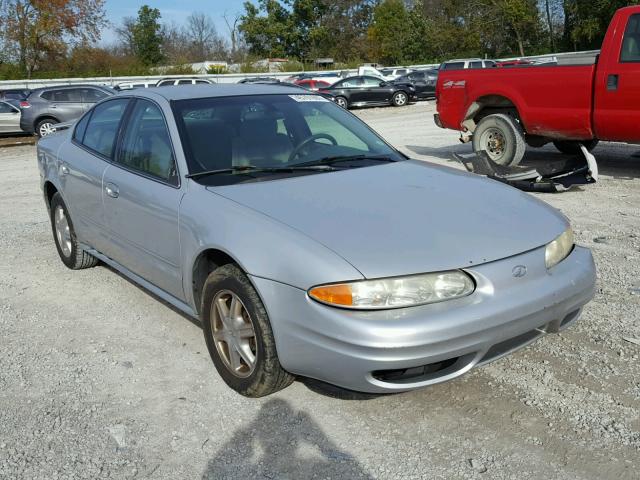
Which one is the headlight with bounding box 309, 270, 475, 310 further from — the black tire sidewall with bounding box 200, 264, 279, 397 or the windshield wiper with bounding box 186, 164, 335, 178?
Result: the windshield wiper with bounding box 186, 164, 335, 178

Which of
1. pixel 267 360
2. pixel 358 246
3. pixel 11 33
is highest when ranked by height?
pixel 11 33

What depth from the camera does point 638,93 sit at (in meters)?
7.82

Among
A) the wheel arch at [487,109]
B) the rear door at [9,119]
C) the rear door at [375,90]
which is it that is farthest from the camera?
the rear door at [375,90]

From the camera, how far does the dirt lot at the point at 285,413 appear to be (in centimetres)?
279

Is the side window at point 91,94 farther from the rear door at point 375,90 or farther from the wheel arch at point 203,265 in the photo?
the wheel arch at point 203,265

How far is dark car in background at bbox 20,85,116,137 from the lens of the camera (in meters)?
19.1

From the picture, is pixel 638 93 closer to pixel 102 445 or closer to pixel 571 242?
pixel 571 242

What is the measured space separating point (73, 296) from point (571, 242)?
11.8ft

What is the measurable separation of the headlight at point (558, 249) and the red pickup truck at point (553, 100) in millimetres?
5272

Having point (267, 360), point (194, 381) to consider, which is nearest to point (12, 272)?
point (194, 381)

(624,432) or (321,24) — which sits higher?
(321,24)

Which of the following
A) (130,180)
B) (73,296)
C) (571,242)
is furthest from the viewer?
(73,296)

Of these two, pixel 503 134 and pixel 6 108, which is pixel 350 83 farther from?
pixel 503 134

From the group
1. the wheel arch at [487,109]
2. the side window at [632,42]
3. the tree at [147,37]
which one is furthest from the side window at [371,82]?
the tree at [147,37]
